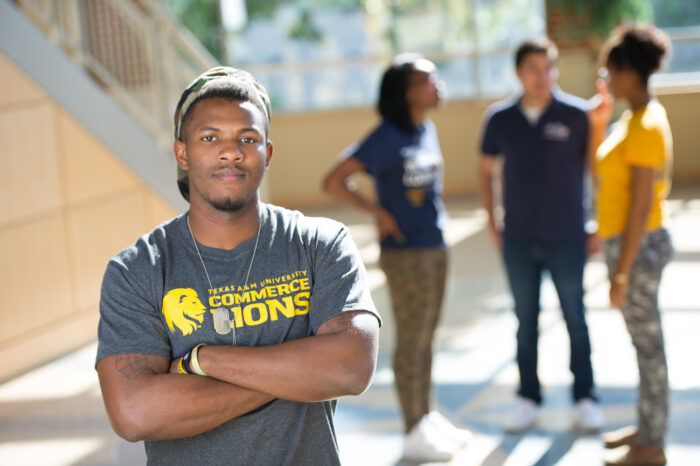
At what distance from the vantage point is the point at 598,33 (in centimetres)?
1031

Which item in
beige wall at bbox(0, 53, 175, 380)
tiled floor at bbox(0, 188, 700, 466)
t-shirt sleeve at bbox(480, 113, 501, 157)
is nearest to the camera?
tiled floor at bbox(0, 188, 700, 466)

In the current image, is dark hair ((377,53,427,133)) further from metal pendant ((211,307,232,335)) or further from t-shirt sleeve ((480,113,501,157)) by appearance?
metal pendant ((211,307,232,335))

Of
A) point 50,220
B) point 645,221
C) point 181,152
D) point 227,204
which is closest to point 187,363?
point 227,204

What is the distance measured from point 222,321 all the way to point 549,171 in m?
2.35

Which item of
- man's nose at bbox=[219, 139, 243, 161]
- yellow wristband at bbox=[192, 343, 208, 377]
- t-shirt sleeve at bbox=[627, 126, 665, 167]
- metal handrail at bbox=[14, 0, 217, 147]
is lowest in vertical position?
yellow wristband at bbox=[192, 343, 208, 377]

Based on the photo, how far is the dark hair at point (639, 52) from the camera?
3119mm

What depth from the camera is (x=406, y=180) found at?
11.1ft

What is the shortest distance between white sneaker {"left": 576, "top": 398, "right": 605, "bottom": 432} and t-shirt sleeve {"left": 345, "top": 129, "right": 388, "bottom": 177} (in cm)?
137

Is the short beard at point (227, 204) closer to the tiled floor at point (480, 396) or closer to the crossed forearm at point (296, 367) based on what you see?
the crossed forearm at point (296, 367)

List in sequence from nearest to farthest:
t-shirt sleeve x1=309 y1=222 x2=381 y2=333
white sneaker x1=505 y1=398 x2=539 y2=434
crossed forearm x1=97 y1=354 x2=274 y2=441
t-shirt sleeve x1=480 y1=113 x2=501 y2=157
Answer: crossed forearm x1=97 y1=354 x2=274 y2=441, t-shirt sleeve x1=309 y1=222 x2=381 y2=333, white sneaker x1=505 y1=398 x2=539 y2=434, t-shirt sleeve x1=480 y1=113 x2=501 y2=157

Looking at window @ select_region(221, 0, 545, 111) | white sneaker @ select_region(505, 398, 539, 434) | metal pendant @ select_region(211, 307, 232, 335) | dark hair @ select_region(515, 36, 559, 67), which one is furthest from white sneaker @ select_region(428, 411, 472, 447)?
window @ select_region(221, 0, 545, 111)

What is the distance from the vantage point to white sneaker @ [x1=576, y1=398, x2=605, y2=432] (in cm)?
359

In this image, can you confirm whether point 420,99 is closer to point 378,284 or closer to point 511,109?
point 511,109

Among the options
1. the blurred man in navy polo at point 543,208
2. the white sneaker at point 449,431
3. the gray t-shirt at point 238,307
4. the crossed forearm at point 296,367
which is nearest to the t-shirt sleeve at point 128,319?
the gray t-shirt at point 238,307
